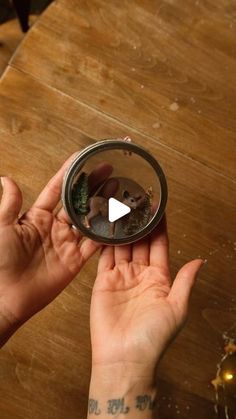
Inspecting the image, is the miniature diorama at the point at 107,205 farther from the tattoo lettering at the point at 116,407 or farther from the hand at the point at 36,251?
the tattoo lettering at the point at 116,407

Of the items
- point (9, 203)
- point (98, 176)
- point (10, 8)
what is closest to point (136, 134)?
point (98, 176)

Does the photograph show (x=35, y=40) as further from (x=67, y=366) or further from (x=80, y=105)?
(x=67, y=366)

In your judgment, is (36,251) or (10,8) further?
(10,8)

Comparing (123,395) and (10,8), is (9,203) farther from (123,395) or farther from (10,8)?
(10,8)

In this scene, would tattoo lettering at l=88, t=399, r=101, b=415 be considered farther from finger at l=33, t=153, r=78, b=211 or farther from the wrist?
finger at l=33, t=153, r=78, b=211

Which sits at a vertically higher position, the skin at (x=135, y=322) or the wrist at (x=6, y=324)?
the skin at (x=135, y=322)

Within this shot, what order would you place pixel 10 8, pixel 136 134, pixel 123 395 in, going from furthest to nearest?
1. pixel 10 8
2. pixel 136 134
3. pixel 123 395

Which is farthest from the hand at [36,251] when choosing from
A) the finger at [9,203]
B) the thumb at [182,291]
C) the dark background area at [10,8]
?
the dark background area at [10,8]
